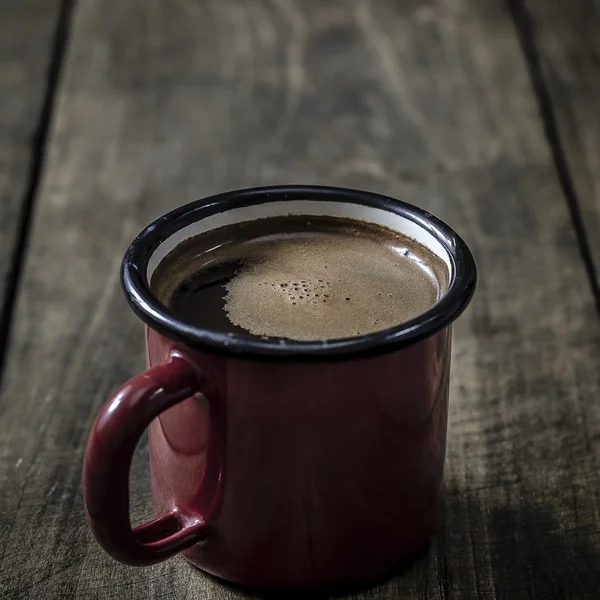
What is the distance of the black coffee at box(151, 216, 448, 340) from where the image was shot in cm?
65

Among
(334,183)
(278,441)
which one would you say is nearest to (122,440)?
(278,441)

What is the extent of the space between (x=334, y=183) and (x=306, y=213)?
0.49 metres

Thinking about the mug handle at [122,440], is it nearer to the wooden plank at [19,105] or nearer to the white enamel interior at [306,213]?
the white enamel interior at [306,213]

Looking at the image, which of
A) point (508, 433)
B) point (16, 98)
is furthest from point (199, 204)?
point (16, 98)

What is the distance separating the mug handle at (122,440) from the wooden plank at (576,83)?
63cm

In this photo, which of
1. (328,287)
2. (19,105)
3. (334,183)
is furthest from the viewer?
(19,105)

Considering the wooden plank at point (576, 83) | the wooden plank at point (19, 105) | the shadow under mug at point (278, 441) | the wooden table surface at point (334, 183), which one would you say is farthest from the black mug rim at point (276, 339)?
the wooden plank at point (576, 83)

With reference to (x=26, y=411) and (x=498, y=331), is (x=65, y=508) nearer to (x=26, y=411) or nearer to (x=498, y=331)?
(x=26, y=411)

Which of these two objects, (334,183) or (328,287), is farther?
(334,183)

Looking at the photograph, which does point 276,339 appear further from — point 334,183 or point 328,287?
point 334,183

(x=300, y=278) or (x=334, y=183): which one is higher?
(x=300, y=278)

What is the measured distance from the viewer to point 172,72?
57.7 inches

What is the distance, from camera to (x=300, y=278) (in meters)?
0.70

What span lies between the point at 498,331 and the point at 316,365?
17.2 inches
